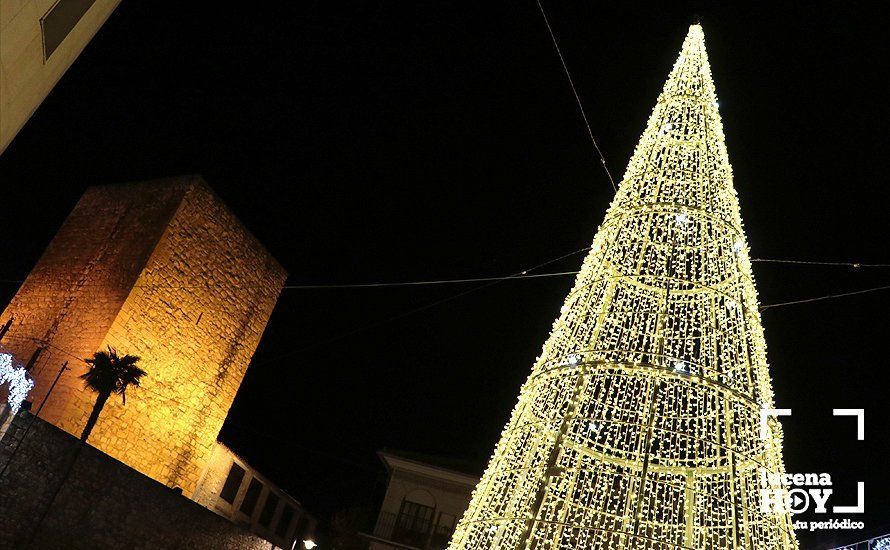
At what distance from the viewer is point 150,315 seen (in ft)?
54.2

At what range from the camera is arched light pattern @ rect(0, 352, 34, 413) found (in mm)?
11555

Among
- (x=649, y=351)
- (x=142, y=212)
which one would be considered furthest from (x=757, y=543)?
(x=142, y=212)

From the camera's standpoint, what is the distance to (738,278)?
221 inches

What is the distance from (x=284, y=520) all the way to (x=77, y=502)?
14.1m

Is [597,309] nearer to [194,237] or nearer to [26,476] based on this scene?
[26,476]

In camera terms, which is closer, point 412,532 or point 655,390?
point 655,390

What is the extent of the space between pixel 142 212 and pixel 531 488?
14.9m

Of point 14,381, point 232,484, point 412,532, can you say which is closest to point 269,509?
point 232,484

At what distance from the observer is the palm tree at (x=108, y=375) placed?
1452 cm

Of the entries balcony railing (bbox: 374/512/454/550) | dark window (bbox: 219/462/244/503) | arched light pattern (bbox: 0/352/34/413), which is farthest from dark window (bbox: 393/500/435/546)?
arched light pattern (bbox: 0/352/34/413)

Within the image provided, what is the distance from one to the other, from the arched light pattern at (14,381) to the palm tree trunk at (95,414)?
1.53 metres

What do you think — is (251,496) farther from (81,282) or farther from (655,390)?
(655,390)

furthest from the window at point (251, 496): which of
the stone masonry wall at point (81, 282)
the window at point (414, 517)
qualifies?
the stone masonry wall at point (81, 282)

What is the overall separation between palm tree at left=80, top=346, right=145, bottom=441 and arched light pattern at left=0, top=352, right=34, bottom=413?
1.73m
